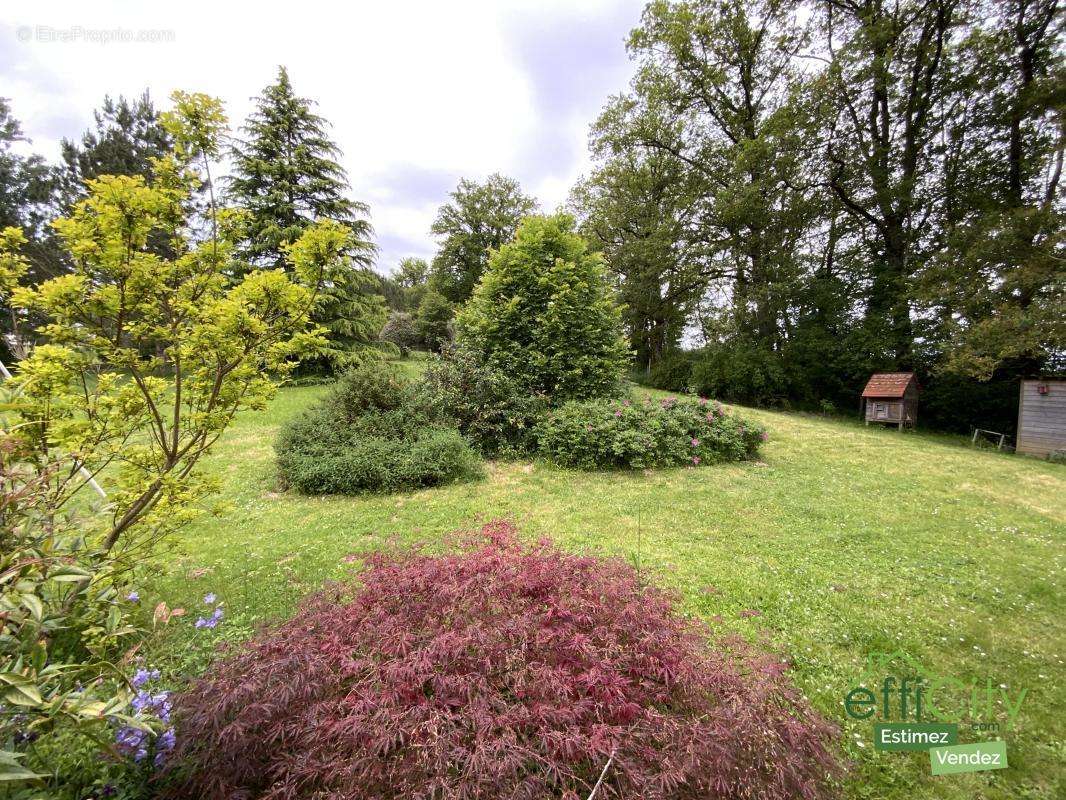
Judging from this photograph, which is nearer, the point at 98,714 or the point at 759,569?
the point at 98,714

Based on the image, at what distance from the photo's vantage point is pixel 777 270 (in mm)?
14016

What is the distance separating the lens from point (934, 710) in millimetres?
2070

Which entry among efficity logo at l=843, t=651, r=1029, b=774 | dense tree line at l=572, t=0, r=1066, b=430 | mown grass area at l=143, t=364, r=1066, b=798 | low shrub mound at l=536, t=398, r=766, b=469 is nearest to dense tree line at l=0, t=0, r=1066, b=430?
dense tree line at l=572, t=0, r=1066, b=430

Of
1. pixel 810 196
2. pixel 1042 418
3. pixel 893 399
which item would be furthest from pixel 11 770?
pixel 810 196

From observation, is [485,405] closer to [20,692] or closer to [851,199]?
[20,692]

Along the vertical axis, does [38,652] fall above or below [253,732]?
above

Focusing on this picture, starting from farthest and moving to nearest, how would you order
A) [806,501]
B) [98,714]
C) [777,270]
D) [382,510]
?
[777,270]
[806,501]
[382,510]
[98,714]

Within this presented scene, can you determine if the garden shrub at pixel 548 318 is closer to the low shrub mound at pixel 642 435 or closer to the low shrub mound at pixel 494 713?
the low shrub mound at pixel 642 435

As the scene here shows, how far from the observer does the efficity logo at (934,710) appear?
1.84 m

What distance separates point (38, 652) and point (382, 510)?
12.1 ft

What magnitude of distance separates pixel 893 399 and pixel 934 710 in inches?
511

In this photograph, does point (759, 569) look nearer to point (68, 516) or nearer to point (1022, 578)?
point (1022, 578)

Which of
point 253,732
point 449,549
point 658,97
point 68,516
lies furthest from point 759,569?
point 658,97

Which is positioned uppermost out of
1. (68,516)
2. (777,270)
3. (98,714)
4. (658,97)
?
(658,97)
